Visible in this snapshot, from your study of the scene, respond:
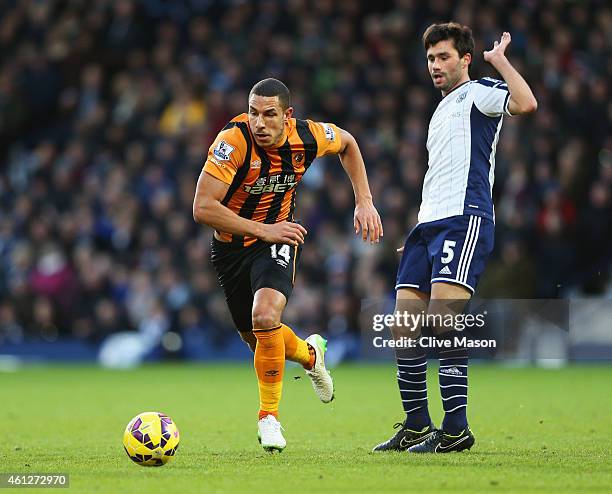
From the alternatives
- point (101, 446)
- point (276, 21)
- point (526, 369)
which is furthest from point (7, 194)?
point (101, 446)

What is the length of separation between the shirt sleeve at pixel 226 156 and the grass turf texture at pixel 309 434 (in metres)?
1.76

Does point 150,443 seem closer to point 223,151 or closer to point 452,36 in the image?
point 223,151

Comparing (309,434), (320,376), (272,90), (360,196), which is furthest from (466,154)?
(309,434)

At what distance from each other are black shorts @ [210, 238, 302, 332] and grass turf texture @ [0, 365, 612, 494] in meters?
0.96

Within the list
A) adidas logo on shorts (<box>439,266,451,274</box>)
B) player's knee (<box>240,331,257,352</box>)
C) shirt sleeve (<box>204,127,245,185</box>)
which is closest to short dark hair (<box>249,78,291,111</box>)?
shirt sleeve (<box>204,127,245,185</box>)

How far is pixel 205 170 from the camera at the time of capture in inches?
293

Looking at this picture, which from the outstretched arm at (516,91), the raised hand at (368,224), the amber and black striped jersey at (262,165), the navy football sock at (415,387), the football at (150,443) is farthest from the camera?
the raised hand at (368,224)

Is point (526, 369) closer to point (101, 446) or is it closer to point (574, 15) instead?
point (574, 15)

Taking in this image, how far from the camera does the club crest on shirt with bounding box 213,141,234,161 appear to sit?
7.45 meters

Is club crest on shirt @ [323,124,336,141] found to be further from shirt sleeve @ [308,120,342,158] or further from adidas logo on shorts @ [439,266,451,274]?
adidas logo on shorts @ [439,266,451,274]

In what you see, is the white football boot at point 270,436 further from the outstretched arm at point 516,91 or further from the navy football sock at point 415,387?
the outstretched arm at point 516,91

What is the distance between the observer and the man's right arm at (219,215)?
740cm

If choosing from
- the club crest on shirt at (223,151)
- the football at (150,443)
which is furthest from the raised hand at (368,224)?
the football at (150,443)

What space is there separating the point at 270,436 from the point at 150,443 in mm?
926
